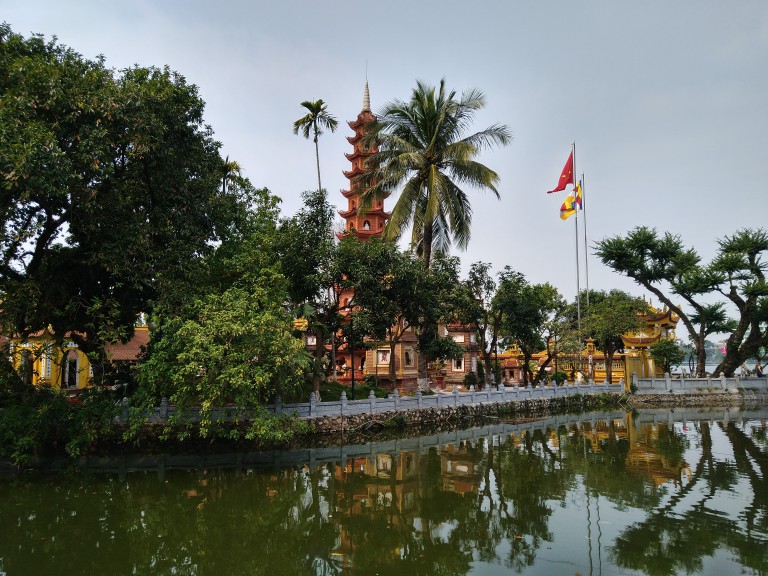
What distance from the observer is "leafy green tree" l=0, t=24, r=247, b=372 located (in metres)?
→ 10.7

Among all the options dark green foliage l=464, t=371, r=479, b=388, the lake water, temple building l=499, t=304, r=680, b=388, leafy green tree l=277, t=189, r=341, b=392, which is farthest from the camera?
temple building l=499, t=304, r=680, b=388

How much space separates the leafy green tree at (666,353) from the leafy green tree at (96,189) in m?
28.7

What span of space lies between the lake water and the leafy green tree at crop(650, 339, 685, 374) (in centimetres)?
1802

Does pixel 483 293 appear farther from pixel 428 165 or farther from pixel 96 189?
pixel 96 189

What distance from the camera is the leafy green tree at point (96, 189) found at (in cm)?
1067

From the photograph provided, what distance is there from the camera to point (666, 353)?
3216cm

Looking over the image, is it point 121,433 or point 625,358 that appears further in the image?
point 625,358

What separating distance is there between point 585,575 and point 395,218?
1588cm

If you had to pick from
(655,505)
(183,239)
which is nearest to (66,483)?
A: (183,239)

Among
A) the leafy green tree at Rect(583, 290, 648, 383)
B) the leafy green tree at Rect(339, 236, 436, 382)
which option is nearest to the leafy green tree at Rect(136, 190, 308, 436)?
the leafy green tree at Rect(339, 236, 436, 382)

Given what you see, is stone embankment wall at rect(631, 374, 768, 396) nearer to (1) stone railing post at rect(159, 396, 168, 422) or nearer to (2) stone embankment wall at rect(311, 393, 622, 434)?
(2) stone embankment wall at rect(311, 393, 622, 434)

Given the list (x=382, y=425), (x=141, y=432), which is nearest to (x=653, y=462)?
(x=382, y=425)

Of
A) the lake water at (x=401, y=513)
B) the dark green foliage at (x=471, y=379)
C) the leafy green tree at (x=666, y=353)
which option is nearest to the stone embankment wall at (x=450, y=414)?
the lake water at (x=401, y=513)

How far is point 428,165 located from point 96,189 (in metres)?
13.0
